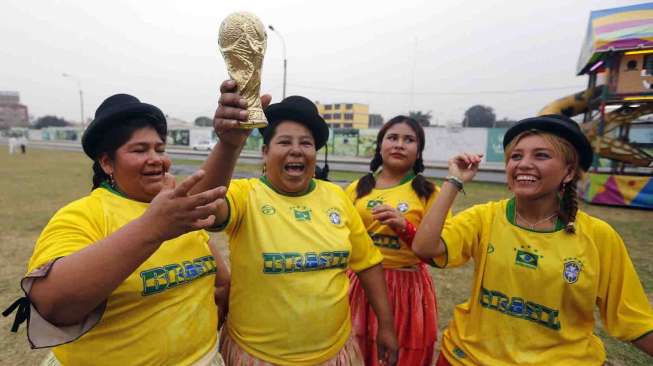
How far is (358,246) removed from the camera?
7.17 ft

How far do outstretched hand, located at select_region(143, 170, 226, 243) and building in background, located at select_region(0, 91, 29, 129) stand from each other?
127 meters

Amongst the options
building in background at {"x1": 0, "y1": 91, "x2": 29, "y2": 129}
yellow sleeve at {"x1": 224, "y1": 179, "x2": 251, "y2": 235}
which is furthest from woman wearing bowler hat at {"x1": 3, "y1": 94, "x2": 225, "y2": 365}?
building in background at {"x1": 0, "y1": 91, "x2": 29, "y2": 129}

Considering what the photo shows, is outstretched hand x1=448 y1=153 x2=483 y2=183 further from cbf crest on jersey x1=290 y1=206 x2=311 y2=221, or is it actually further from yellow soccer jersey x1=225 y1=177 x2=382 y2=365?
cbf crest on jersey x1=290 y1=206 x2=311 y2=221

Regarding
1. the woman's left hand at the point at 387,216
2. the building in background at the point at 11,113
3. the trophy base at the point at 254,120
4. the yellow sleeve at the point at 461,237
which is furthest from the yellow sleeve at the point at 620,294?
the building in background at the point at 11,113

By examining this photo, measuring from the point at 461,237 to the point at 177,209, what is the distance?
1.53 metres

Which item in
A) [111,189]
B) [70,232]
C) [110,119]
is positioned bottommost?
[70,232]

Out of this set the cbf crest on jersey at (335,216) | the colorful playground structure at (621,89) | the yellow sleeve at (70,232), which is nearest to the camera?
the yellow sleeve at (70,232)

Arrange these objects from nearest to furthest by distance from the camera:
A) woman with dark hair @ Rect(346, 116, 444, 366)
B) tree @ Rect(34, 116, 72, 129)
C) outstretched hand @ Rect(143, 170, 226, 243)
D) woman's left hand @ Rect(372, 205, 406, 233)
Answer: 1. outstretched hand @ Rect(143, 170, 226, 243)
2. woman's left hand @ Rect(372, 205, 406, 233)
3. woman with dark hair @ Rect(346, 116, 444, 366)
4. tree @ Rect(34, 116, 72, 129)

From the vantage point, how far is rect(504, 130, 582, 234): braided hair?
5.85 ft

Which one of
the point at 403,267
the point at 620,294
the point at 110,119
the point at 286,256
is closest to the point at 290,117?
the point at 286,256

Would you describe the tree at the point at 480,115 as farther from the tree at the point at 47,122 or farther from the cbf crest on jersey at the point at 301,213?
the tree at the point at 47,122

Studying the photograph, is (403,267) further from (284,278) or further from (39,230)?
(39,230)

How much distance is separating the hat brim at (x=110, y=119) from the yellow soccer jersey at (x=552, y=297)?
1842mm

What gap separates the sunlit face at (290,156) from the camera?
1.95 m
